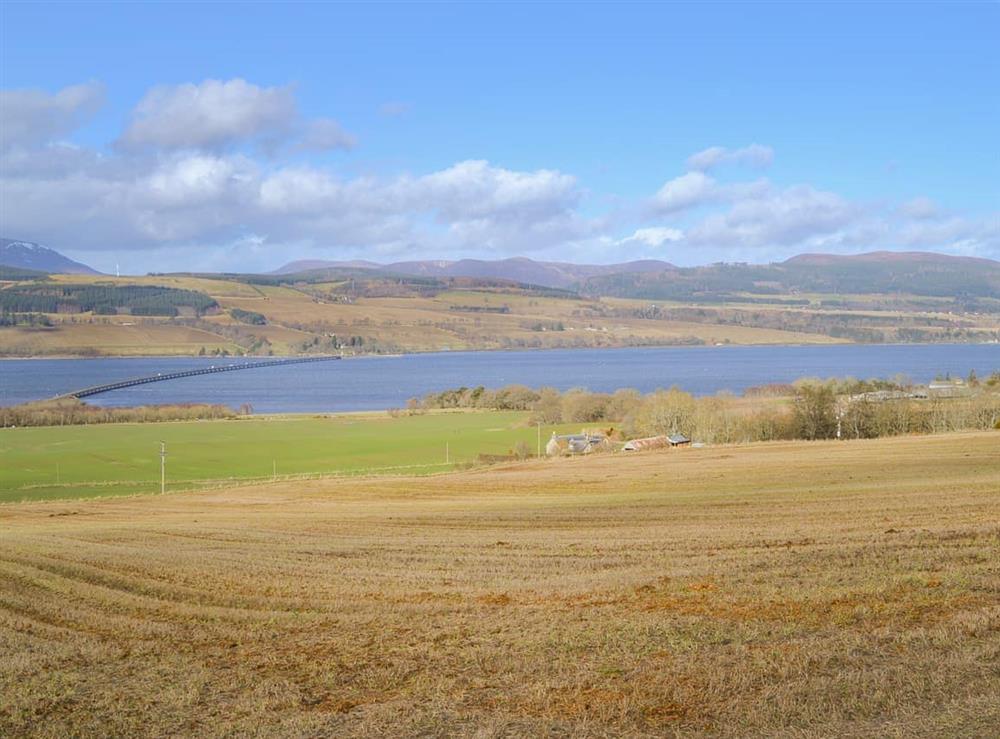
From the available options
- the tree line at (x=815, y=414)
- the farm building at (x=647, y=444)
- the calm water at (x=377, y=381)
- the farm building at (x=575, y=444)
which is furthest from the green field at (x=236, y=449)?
the calm water at (x=377, y=381)

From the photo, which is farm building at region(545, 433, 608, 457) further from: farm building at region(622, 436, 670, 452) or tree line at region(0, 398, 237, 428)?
tree line at region(0, 398, 237, 428)

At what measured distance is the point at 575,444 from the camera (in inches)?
2832

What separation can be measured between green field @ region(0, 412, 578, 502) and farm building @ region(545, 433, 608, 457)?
4421mm

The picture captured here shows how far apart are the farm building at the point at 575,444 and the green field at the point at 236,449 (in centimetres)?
442

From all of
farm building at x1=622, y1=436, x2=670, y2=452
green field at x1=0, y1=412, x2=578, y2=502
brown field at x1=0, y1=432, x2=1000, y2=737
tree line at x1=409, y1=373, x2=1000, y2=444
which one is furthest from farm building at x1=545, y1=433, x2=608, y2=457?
brown field at x1=0, y1=432, x2=1000, y2=737

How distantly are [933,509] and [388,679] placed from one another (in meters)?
17.0

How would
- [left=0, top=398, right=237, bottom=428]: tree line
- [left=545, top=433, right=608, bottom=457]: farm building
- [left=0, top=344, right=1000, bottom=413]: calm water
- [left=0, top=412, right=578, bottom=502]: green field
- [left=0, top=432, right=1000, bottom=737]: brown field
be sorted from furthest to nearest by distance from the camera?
[left=0, top=344, right=1000, bottom=413]: calm water < [left=0, top=398, right=237, bottom=428]: tree line < [left=545, top=433, right=608, bottom=457]: farm building < [left=0, top=412, right=578, bottom=502]: green field < [left=0, top=432, right=1000, bottom=737]: brown field

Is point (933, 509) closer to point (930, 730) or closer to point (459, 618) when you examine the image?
point (459, 618)

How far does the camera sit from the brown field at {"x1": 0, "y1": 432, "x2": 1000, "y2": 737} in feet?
30.0

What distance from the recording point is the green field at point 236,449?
59.8 m

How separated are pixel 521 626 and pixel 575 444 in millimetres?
59847

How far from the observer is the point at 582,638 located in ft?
37.9

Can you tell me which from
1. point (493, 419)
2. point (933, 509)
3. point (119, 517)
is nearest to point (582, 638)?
point (933, 509)

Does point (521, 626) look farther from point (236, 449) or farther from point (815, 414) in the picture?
point (236, 449)
